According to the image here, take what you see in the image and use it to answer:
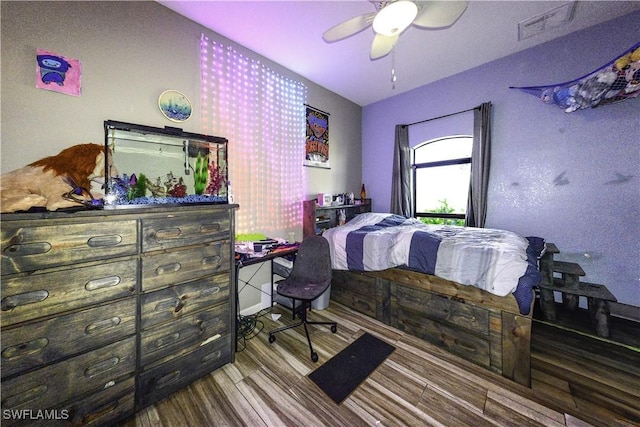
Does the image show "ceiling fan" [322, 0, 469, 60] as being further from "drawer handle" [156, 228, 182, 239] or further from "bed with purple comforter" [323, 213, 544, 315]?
"drawer handle" [156, 228, 182, 239]

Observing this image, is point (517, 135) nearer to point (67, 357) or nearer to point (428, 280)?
point (428, 280)

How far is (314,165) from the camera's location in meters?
3.67

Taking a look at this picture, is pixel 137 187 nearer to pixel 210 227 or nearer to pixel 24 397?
pixel 210 227

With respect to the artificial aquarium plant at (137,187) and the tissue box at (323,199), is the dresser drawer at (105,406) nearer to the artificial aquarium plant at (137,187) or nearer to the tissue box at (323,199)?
the artificial aquarium plant at (137,187)

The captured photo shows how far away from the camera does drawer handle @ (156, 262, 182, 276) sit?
155 cm

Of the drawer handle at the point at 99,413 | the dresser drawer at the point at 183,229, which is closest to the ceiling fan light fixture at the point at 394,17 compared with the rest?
the dresser drawer at the point at 183,229

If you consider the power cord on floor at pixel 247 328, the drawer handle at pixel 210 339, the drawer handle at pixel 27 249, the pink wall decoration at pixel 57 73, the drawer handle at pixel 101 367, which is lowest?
the power cord on floor at pixel 247 328

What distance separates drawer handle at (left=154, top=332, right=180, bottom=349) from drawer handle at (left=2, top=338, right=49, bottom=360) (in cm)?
53

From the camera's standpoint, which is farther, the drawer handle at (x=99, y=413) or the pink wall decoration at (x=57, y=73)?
the pink wall decoration at (x=57, y=73)

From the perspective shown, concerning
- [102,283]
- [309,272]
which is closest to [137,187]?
[102,283]

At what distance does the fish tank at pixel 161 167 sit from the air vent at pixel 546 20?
11.8 feet

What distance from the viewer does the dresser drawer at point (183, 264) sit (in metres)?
1.52

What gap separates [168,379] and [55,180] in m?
1.51

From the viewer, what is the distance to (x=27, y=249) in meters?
1.14
